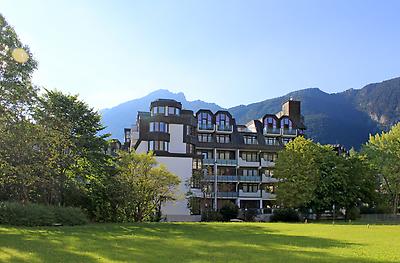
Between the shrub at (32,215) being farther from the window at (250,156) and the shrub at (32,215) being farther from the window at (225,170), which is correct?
the window at (250,156)

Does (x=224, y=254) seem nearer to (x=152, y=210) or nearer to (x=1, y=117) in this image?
(x=1, y=117)

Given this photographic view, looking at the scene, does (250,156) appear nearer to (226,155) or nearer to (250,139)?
(250,139)

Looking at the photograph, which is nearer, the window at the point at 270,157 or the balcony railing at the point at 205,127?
the balcony railing at the point at 205,127

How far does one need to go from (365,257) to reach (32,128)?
974 inches

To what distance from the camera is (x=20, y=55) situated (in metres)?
29.5

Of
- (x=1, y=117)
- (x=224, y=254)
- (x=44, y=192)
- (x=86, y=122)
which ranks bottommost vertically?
(x=224, y=254)

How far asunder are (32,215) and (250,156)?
179 ft

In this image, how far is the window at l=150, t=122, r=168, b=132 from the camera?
69.2 m

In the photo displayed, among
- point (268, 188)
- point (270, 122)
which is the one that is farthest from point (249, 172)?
point (270, 122)

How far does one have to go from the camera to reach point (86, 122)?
46.8 metres

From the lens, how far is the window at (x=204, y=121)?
8381cm

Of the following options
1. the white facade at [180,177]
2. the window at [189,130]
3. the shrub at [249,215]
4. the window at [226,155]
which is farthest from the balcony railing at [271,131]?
the white facade at [180,177]

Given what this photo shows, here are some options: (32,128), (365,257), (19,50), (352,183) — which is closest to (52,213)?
(32,128)

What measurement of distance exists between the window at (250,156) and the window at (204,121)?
24.3 ft
